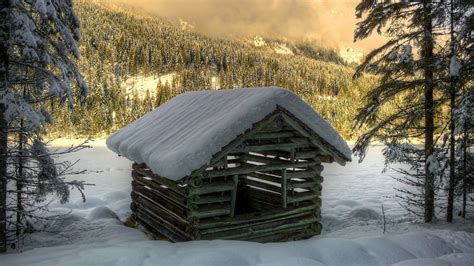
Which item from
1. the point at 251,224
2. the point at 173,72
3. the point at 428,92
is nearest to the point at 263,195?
the point at 251,224

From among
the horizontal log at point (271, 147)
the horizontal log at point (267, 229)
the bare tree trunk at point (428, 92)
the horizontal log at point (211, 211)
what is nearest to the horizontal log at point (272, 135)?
the horizontal log at point (271, 147)

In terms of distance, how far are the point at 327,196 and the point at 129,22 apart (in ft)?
561

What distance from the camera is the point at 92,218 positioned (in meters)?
13.1

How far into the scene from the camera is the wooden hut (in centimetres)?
844

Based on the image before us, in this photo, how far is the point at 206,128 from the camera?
8.89m

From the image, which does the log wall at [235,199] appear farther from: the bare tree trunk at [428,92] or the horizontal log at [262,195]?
the bare tree trunk at [428,92]

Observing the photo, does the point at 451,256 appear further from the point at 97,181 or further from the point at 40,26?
the point at 97,181

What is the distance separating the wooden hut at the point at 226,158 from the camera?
844 centimetres

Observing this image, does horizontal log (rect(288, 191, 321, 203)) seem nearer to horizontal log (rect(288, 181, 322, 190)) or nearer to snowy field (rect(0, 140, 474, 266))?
horizontal log (rect(288, 181, 322, 190))

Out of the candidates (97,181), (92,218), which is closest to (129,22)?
(97,181)

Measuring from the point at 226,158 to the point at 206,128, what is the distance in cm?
99

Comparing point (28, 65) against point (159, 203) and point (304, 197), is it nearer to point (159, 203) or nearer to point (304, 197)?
point (159, 203)

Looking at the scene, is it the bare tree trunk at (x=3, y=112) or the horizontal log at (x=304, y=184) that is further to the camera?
the horizontal log at (x=304, y=184)

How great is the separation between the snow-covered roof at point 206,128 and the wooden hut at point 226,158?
0.02m
